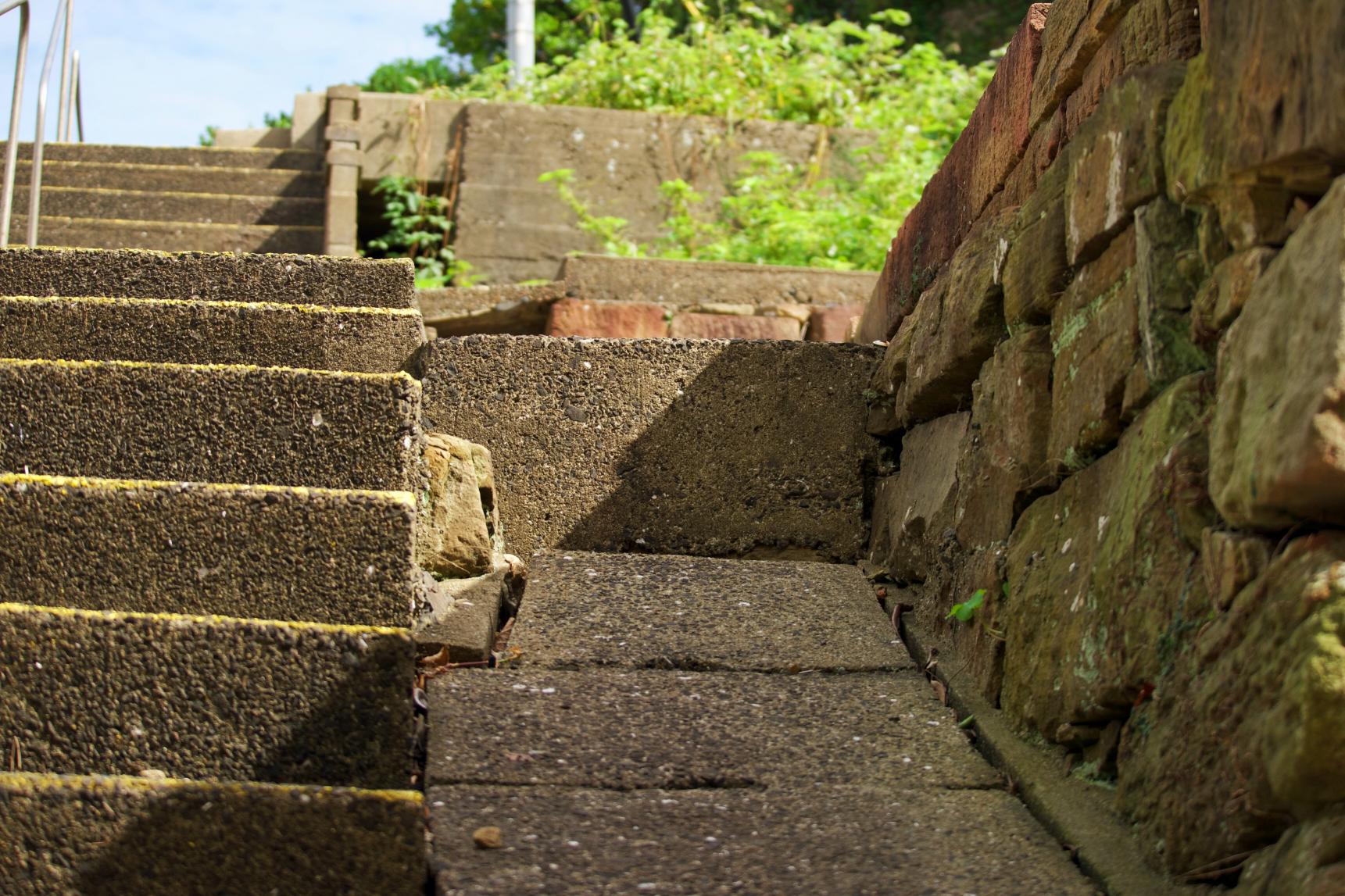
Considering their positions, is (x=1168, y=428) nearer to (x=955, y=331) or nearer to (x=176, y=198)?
(x=955, y=331)

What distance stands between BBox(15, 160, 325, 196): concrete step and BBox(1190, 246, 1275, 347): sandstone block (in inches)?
244

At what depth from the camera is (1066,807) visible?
1746 mm

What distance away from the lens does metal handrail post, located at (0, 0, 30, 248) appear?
380cm

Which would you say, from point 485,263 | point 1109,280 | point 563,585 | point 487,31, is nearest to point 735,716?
point 563,585

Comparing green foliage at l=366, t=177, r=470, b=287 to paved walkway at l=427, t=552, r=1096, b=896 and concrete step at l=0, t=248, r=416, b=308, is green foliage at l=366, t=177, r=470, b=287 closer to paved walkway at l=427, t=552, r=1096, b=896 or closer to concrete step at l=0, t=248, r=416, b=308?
concrete step at l=0, t=248, r=416, b=308

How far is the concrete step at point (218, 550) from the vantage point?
1.96m

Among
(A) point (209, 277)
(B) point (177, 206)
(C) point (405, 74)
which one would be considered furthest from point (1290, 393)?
(C) point (405, 74)

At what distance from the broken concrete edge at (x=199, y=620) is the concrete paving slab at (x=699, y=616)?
0.59 metres

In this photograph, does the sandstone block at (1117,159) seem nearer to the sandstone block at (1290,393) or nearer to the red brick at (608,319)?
the sandstone block at (1290,393)

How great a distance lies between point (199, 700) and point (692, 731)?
0.75 metres

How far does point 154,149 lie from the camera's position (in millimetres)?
7473

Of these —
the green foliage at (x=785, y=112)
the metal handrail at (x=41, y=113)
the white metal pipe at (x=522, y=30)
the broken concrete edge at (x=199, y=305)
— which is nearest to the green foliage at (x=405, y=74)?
the white metal pipe at (x=522, y=30)

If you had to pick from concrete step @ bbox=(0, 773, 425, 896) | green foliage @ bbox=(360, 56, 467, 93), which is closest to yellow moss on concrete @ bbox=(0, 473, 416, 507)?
concrete step @ bbox=(0, 773, 425, 896)

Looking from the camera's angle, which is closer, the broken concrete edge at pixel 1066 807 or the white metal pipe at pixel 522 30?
the broken concrete edge at pixel 1066 807
